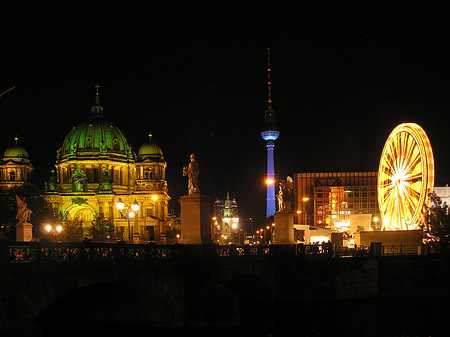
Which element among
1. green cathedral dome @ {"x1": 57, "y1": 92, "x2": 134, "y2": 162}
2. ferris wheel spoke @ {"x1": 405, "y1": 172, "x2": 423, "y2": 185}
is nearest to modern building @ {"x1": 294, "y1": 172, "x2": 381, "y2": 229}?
green cathedral dome @ {"x1": 57, "y1": 92, "x2": 134, "y2": 162}

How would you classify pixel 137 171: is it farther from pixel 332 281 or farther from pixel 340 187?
pixel 332 281

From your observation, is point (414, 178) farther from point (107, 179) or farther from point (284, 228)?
point (107, 179)

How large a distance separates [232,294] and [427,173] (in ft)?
120

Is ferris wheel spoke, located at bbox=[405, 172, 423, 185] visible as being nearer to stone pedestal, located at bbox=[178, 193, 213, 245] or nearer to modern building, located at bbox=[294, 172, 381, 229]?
stone pedestal, located at bbox=[178, 193, 213, 245]

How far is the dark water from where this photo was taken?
29.8 m

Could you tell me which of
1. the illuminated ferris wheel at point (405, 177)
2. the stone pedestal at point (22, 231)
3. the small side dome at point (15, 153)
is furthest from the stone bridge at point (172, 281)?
the small side dome at point (15, 153)

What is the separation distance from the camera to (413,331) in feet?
105

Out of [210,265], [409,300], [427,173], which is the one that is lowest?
[409,300]

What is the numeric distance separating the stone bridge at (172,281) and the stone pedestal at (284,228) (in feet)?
6.10

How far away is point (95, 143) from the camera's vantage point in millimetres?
149750

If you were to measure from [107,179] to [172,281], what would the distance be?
382 feet

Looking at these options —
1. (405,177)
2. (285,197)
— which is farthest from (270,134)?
(285,197)

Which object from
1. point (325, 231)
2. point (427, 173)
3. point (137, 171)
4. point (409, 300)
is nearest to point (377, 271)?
point (409, 300)

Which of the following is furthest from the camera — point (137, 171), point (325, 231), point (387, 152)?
point (137, 171)
